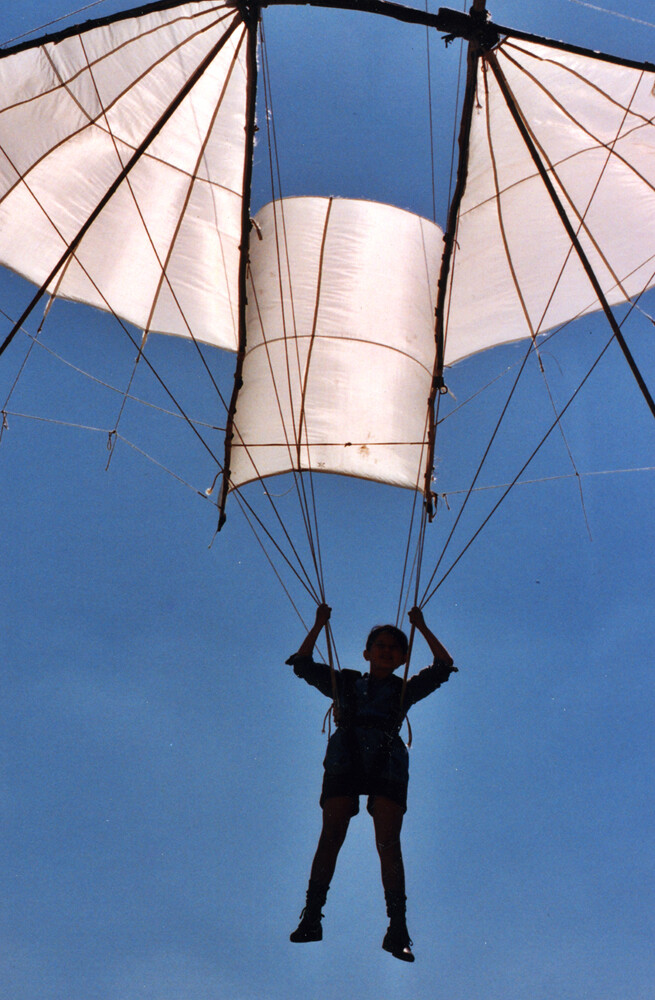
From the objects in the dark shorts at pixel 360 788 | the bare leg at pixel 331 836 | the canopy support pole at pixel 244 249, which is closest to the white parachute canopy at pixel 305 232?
the canopy support pole at pixel 244 249

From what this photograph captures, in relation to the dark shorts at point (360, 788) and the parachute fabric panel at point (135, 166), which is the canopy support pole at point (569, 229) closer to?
the parachute fabric panel at point (135, 166)

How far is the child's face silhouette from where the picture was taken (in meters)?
7.35

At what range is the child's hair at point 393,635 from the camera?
7.43 metres

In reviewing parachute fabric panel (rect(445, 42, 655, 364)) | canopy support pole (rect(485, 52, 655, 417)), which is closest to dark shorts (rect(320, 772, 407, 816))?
canopy support pole (rect(485, 52, 655, 417))

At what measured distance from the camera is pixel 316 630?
7.43 meters

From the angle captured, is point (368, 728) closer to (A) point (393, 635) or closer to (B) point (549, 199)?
(A) point (393, 635)

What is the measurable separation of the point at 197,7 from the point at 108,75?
3.45 feet

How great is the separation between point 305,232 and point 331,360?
1450 millimetres

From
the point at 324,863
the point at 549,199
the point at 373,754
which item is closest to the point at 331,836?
the point at 324,863

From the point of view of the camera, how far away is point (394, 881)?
623 centimetres

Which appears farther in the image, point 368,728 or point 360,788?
point 368,728

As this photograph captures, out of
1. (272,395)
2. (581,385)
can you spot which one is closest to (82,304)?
(272,395)

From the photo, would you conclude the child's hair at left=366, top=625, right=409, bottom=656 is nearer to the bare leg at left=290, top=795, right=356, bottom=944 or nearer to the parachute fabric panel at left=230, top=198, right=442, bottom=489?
the bare leg at left=290, top=795, right=356, bottom=944

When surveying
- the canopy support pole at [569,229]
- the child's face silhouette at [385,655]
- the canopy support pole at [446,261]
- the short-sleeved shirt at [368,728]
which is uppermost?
the canopy support pole at [446,261]
